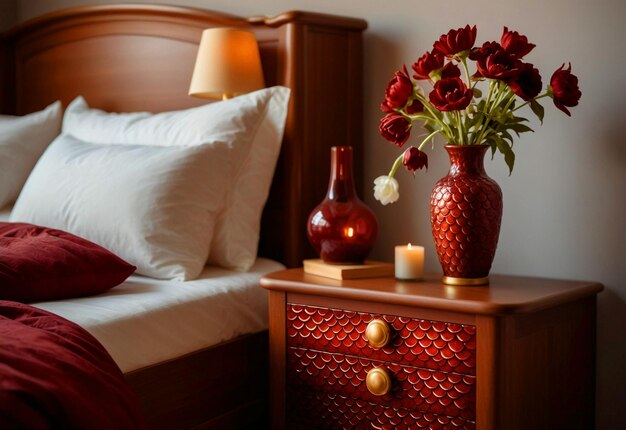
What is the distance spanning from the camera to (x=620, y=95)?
190cm

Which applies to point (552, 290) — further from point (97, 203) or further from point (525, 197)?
point (97, 203)

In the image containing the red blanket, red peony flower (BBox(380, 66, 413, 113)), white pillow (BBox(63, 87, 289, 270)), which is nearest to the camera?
the red blanket

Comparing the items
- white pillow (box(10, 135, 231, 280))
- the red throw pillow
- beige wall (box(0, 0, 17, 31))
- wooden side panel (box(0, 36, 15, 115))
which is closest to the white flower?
white pillow (box(10, 135, 231, 280))

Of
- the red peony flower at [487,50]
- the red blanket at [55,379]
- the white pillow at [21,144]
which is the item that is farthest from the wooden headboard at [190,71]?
the red blanket at [55,379]

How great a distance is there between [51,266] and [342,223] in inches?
26.7

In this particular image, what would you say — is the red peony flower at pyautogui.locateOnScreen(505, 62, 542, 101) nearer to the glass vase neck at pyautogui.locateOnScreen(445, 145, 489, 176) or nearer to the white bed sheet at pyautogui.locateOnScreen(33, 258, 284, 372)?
the glass vase neck at pyautogui.locateOnScreen(445, 145, 489, 176)

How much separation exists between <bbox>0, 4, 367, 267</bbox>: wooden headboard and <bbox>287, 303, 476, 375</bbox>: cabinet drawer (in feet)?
1.45

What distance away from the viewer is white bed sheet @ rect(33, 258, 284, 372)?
1.69 m

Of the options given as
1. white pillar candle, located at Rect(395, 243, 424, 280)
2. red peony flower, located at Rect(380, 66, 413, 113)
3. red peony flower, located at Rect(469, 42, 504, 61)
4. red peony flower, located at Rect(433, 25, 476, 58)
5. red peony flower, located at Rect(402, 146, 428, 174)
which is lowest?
white pillar candle, located at Rect(395, 243, 424, 280)

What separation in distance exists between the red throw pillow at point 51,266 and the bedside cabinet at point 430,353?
0.38 metres

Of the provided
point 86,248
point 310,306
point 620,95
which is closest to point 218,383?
point 310,306

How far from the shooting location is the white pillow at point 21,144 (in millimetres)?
2539

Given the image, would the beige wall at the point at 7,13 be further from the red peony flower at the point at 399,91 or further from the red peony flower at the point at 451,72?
the red peony flower at the point at 451,72

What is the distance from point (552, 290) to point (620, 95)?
20.6 inches
